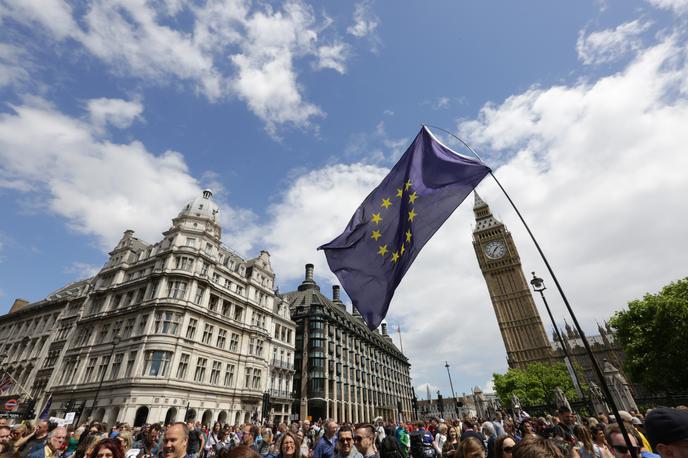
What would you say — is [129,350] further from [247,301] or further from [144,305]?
[247,301]

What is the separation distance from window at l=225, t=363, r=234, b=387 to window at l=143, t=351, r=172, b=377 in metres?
7.24

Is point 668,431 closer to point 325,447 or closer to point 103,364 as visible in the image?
point 325,447

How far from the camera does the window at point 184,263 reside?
33281mm

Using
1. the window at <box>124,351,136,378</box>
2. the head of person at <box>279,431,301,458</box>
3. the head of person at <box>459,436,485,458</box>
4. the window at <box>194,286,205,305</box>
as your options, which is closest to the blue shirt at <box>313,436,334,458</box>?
the head of person at <box>279,431,301,458</box>

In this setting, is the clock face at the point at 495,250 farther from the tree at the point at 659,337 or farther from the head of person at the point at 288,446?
the head of person at the point at 288,446

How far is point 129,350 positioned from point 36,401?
15343mm

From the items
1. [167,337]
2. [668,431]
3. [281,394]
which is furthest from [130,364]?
[668,431]

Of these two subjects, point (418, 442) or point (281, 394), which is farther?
point (281, 394)

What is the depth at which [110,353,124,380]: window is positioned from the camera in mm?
29044

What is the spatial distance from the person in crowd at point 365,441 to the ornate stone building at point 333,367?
1667 inches

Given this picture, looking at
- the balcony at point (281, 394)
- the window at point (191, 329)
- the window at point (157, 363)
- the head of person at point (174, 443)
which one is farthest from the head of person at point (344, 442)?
the balcony at point (281, 394)

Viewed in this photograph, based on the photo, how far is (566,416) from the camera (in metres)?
8.73

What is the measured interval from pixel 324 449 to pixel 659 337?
37734mm

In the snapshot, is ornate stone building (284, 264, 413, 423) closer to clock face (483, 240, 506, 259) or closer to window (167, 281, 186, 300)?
window (167, 281, 186, 300)
